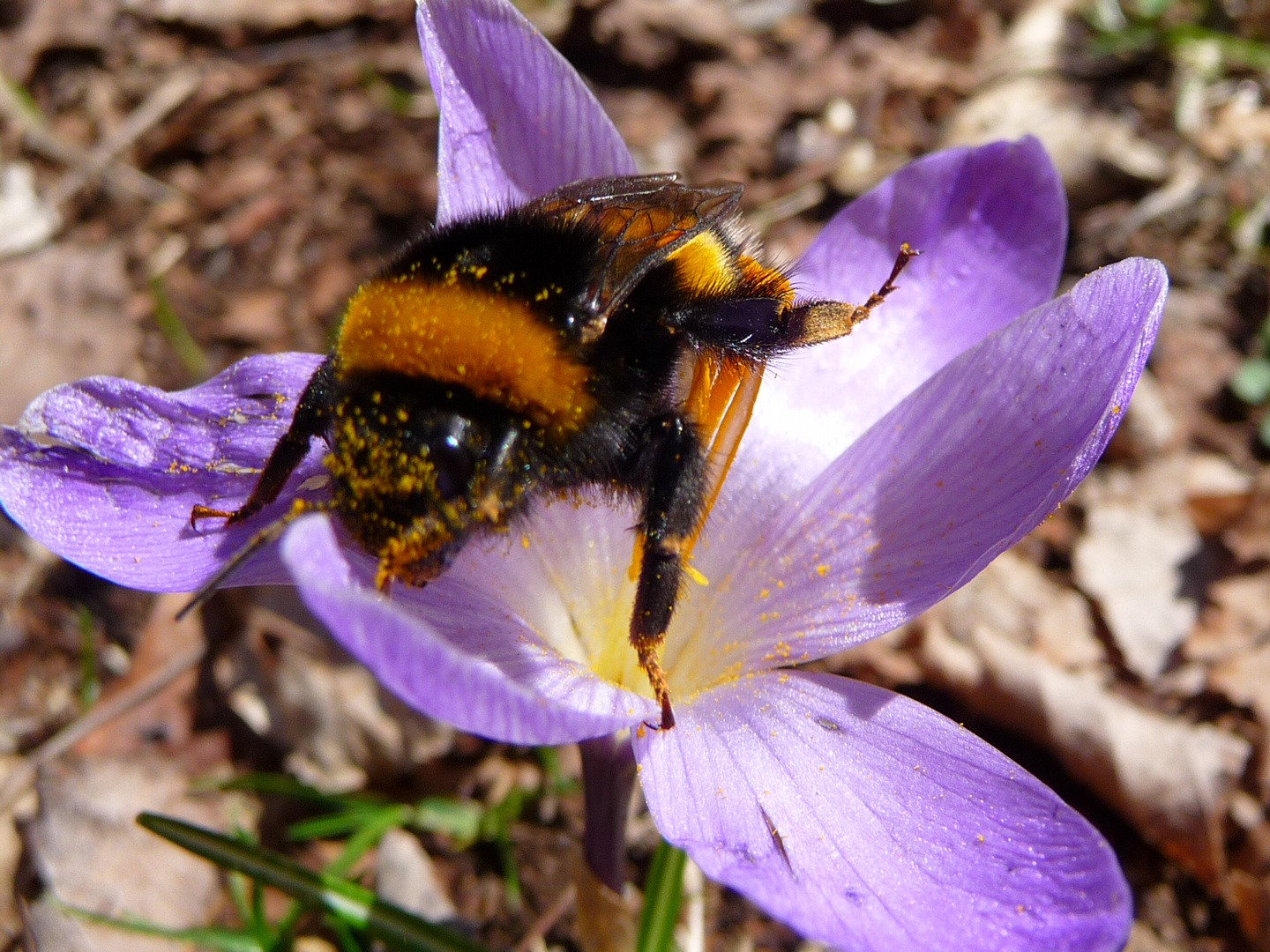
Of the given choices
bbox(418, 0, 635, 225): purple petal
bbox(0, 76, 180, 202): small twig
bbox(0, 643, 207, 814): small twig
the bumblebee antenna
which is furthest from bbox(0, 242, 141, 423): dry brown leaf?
the bumblebee antenna

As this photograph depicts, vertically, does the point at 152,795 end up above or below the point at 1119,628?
below

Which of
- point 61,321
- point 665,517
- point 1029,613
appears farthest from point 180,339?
point 1029,613

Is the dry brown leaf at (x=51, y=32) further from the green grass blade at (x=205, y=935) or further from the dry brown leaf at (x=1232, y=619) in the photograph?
the dry brown leaf at (x=1232, y=619)

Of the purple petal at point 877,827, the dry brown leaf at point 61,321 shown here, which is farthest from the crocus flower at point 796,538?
the dry brown leaf at point 61,321

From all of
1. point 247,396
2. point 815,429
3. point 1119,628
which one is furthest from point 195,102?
point 1119,628

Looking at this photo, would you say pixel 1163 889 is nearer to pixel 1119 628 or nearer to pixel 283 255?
pixel 1119 628

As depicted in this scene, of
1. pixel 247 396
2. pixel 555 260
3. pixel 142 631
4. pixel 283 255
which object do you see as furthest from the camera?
pixel 283 255
